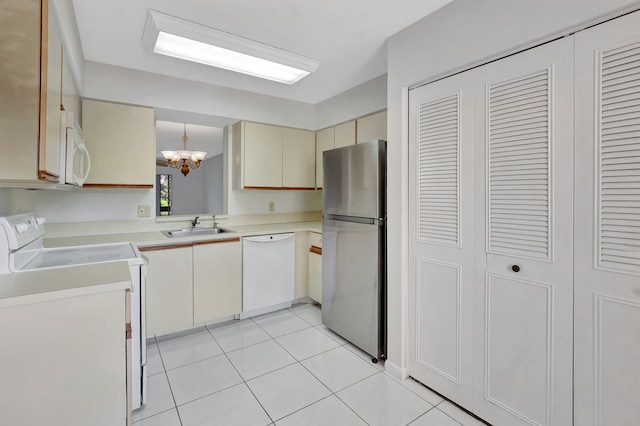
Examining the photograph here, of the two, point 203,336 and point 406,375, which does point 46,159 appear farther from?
point 406,375

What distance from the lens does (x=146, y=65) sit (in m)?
2.52

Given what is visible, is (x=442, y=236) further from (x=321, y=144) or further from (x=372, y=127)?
(x=321, y=144)

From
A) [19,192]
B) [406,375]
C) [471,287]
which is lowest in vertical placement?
[406,375]

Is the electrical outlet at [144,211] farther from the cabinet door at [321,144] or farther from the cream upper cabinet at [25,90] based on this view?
the cream upper cabinet at [25,90]

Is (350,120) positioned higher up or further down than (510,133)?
higher up

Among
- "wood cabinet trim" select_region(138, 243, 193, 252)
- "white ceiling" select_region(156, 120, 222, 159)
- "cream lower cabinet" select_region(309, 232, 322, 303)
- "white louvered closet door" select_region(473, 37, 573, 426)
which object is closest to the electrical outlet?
"wood cabinet trim" select_region(138, 243, 193, 252)

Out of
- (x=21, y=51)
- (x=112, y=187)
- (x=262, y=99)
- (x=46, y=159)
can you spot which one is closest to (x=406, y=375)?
(x=46, y=159)

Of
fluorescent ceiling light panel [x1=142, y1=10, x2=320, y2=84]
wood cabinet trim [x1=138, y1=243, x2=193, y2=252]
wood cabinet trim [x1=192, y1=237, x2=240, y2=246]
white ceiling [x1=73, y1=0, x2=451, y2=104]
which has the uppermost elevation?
white ceiling [x1=73, y1=0, x2=451, y2=104]

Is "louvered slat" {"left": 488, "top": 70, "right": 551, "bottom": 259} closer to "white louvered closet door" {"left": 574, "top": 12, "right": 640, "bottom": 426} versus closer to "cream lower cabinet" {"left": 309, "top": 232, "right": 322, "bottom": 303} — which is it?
"white louvered closet door" {"left": 574, "top": 12, "right": 640, "bottom": 426}

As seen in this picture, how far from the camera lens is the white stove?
4.40 feet

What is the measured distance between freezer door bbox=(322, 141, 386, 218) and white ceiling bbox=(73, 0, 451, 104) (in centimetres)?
72

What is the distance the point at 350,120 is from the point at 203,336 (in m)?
2.49

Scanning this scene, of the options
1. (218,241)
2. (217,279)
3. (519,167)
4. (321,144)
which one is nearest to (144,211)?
(218,241)

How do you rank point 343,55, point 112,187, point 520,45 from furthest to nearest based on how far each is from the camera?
point 112,187 < point 343,55 < point 520,45
